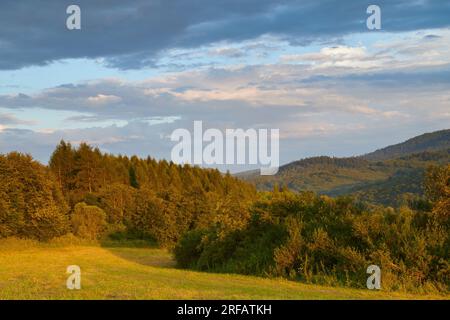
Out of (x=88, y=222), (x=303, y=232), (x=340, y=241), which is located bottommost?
(x=88, y=222)

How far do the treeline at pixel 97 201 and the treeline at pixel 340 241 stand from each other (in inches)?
80.4

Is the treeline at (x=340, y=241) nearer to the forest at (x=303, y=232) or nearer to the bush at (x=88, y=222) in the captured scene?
the forest at (x=303, y=232)

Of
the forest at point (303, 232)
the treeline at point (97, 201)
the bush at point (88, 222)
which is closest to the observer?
the forest at point (303, 232)

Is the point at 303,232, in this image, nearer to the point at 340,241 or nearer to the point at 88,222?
the point at 340,241

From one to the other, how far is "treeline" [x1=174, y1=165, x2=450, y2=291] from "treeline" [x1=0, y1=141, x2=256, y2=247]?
2.04 metres

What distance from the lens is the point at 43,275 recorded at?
20922 mm

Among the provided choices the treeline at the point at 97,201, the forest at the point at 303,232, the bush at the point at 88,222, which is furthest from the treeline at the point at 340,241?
the bush at the point at 88,222

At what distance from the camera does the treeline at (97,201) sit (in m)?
47.0

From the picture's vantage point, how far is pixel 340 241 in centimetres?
2314

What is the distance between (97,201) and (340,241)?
152 ft

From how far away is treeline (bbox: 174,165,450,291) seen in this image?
66.3 feet

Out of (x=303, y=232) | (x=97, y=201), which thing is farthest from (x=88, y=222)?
(x=303, y=232)

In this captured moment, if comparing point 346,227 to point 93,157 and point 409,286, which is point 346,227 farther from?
point 93,157

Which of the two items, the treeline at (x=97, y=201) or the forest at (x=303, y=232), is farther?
the treeline at (x=97, y=201)
